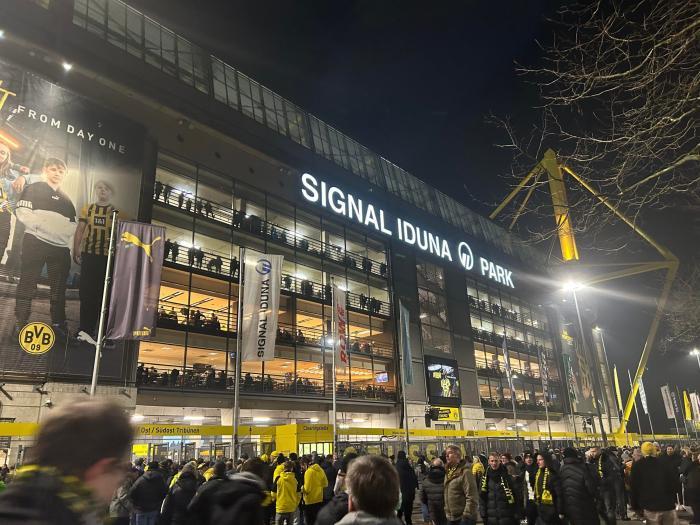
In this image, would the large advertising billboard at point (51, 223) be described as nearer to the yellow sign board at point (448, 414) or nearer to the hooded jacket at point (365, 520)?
the hooded jacket at point (365, 520)

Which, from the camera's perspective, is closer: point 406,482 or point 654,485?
point 654,485

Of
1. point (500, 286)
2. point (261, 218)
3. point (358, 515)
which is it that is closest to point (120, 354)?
point (261, 218)

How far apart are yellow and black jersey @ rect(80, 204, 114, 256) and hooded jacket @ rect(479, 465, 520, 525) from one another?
1963 cm

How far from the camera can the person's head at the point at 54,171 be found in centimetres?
2105

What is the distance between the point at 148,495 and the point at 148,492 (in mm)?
64

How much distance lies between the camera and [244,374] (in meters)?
28.5

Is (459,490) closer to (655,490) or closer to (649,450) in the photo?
(655,490)

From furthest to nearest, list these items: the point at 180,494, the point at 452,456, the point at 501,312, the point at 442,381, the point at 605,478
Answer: the point at 501,312 < the point at 442,381 < the point at 605,478 < the point at 452,456 < the point at 180,494

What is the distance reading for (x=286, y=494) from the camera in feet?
38.6

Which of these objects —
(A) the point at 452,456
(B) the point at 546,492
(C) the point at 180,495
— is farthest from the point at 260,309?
(B) the point at 546,492

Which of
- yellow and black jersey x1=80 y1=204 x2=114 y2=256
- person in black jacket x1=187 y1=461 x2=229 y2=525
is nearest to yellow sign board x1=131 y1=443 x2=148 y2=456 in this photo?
yellow and black jersey x1=80 y1=204 x2=114 y2=256

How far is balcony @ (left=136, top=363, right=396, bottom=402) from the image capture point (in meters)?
24.4

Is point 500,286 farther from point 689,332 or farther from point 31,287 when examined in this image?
point 31,287

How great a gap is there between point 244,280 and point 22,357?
9.23 meters
